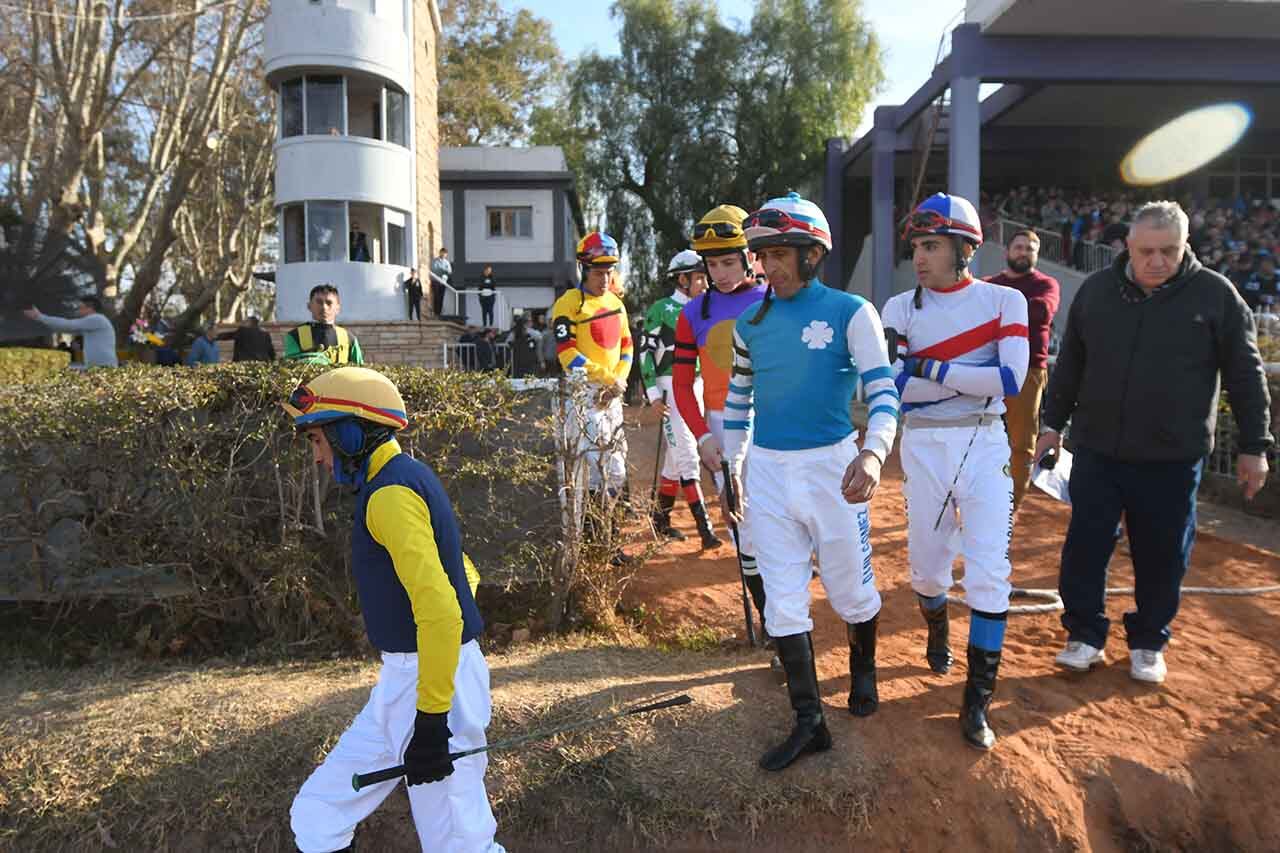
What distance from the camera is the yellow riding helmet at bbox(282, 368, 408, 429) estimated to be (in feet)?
9.09

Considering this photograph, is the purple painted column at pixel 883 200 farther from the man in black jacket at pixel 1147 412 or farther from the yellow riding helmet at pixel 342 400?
the yellow riding helmet at pixel 342 400

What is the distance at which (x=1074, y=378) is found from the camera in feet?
14.2

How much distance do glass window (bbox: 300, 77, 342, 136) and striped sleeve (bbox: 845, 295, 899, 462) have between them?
19.2m

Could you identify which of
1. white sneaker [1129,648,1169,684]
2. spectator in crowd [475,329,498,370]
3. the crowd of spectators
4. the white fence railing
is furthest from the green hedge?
spectator in crowd [475,329,498,370]

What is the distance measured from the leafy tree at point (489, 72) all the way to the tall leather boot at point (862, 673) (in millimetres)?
31252

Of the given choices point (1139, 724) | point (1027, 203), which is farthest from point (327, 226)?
point (1139, 724)

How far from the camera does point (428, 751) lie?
102 inches

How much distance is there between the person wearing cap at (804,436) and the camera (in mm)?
3502

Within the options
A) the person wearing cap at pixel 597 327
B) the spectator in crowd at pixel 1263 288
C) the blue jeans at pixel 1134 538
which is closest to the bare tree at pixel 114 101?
the person wearing cap at pixel 597 327

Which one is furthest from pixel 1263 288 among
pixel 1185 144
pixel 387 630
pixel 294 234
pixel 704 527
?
pixel 294 234

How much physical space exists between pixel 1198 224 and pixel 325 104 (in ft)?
61.2

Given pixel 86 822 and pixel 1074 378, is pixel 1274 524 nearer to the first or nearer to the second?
pixel 1074 378

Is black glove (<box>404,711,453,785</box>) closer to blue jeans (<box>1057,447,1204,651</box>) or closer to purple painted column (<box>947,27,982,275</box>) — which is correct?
blue jeans (<box>1057,447,1204,651</box>)

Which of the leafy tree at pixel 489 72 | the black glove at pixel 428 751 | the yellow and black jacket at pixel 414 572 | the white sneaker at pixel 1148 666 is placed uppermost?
the leafy tree at pixel 489 72
